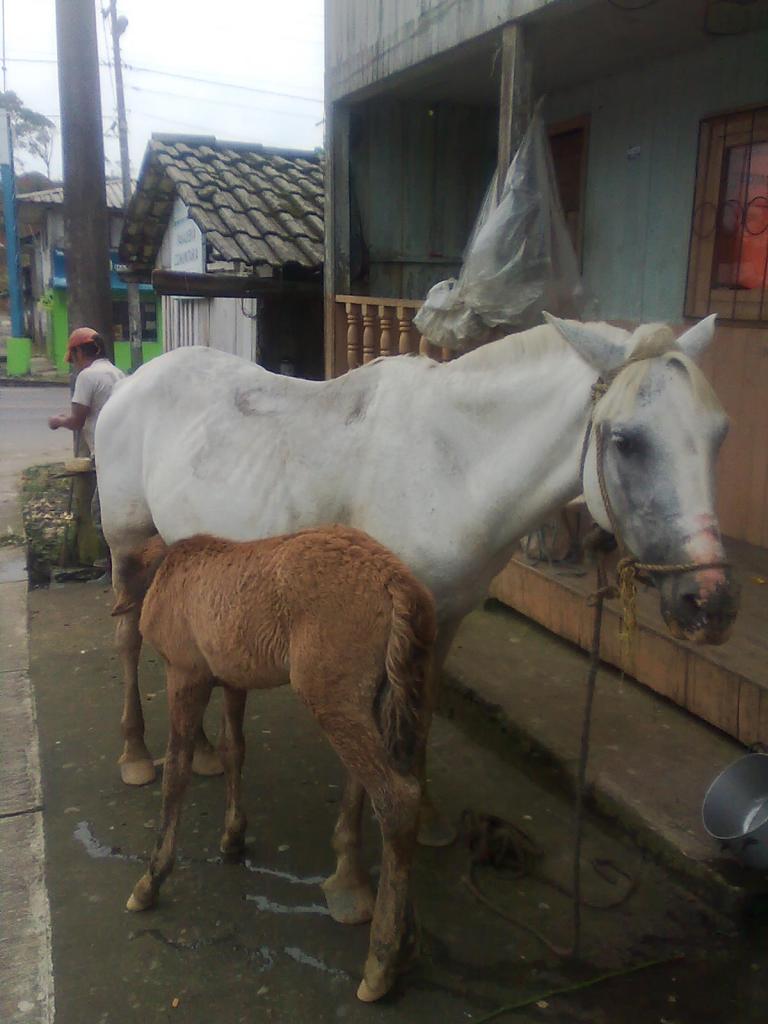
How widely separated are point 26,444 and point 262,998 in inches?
471

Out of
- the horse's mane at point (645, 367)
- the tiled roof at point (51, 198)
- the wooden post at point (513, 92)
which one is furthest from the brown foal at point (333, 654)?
the tiled roof at point (51, 198)

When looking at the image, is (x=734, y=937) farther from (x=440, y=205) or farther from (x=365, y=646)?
(x=440, y=205)

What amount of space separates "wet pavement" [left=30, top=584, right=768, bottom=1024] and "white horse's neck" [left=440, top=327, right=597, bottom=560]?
1.29m

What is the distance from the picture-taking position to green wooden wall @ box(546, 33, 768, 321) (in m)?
4.84

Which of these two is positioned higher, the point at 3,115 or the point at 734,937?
the point at 3,115

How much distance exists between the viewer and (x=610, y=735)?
373cm

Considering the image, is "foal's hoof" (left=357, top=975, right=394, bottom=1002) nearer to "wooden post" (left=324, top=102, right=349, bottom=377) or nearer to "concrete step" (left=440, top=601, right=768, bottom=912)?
"concrete step" (left=440, top=601, right=768, bottom=912)

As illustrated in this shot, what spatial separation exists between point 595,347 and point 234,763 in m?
1.96

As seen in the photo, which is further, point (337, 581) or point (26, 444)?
point (26, 444)

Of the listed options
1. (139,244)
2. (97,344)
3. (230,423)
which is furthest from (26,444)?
(230,423)

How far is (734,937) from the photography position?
8.95 feet

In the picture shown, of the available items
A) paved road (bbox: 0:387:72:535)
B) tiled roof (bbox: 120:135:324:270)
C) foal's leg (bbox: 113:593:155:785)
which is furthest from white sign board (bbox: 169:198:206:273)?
foal's leg (bbox: 113:593:155:785)

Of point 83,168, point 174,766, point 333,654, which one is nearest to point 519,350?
point 333,654

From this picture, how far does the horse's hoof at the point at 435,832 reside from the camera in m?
3.25
